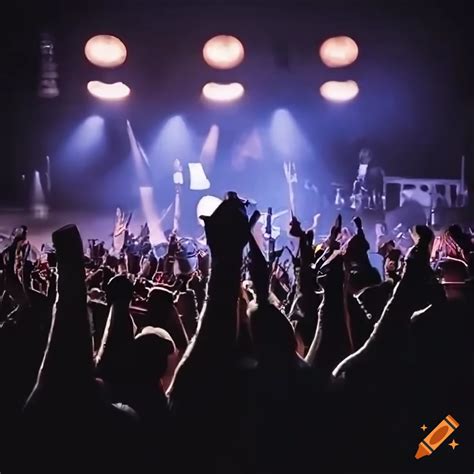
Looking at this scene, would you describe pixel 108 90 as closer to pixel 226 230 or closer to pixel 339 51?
pixel 339 51

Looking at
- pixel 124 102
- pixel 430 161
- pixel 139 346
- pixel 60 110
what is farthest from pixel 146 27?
pixel 139 346

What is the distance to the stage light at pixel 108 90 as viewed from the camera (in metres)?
8.51

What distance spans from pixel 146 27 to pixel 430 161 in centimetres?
404

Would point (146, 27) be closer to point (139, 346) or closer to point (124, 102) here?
point (124, 102)

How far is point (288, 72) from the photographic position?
8.40 metres

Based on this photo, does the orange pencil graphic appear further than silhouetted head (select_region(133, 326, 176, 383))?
Yes

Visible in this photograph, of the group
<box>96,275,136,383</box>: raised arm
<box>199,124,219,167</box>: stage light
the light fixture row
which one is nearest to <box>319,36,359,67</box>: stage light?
the light fixture row

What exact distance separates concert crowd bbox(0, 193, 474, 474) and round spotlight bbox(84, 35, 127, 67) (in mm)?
6607

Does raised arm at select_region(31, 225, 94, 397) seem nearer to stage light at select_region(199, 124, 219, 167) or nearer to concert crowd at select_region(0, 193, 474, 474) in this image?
concert crowd at select_region(0, 193, 474, 474)

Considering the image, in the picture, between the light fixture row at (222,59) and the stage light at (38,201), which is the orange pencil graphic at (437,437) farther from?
the stage light at (38,201)

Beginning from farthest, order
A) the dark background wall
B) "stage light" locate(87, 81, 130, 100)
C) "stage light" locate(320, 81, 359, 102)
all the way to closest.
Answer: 1. "stage light" locate(87, 81, 130, 100)
2. "stage light" locate(320, 81, 359, 102)
3. the dark background wall

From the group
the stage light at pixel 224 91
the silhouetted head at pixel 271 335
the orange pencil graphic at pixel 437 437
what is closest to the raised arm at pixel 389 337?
the silhouetted head at pixel 271 335

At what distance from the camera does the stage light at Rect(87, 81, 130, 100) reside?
27.9 feet

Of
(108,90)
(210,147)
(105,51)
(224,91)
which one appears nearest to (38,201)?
(108,90)
